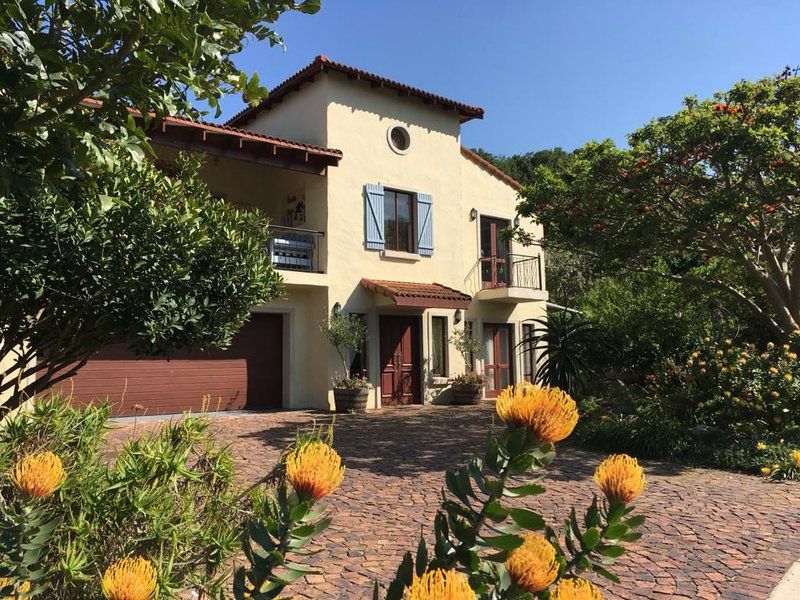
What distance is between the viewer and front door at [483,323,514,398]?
59.7 feet

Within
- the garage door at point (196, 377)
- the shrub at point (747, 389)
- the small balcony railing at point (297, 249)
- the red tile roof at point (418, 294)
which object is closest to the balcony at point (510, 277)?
the red tile roof at point (418, 294)

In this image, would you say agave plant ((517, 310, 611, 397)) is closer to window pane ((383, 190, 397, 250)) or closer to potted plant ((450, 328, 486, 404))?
potted plant ((450, 328, 486, 404))

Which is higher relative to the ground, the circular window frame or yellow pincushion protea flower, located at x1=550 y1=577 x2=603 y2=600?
the circular window frame

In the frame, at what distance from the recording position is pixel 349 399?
13656 millimetres

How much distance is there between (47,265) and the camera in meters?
4.84

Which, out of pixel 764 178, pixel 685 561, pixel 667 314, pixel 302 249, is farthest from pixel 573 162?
pixel 685 561

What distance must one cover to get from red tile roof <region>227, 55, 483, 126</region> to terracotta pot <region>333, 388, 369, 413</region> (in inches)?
283

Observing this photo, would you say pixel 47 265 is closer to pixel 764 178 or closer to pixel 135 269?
pixel 135 269

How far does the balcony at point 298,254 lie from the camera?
44.9ft

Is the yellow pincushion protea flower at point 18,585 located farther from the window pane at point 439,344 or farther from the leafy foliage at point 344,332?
the window pane at point 439,344

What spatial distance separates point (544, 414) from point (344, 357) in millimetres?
13080

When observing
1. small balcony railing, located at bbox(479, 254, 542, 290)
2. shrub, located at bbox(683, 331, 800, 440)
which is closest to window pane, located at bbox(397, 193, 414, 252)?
small balcony railing, located at bbox(479, 254, 542, 290)

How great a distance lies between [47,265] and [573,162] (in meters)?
10.2

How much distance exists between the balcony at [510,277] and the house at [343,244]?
0.37 feet
